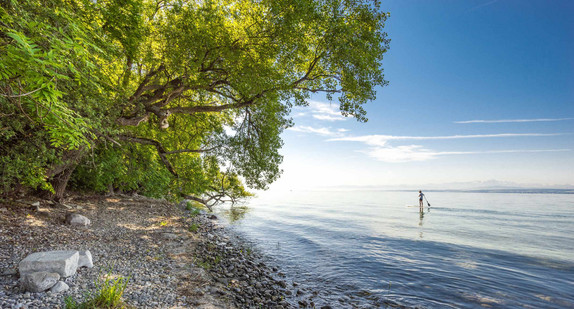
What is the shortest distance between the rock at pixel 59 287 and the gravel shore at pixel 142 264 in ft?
0.34

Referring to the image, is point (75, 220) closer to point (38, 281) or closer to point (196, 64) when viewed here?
point (38, 281)

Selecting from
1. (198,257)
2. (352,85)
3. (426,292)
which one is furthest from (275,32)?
(426,292)

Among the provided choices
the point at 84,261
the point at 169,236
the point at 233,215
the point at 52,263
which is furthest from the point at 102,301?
the point at 233,215

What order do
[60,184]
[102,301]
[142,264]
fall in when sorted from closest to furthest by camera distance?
1. [102,301]
2. [142,264]
3. [60,184]

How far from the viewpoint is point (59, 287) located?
5.07 metres

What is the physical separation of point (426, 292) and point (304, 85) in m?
11.7

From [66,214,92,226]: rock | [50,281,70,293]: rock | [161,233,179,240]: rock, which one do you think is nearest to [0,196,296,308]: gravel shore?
[161,233,179,240]: rock

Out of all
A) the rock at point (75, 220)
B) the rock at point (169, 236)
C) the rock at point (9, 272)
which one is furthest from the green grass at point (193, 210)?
the rock at point (9, 272)

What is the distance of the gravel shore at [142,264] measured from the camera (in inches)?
218

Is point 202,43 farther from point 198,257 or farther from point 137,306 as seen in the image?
point 137,306

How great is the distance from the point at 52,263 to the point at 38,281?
57cm

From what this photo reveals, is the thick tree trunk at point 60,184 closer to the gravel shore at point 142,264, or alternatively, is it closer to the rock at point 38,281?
the gravel shore at point 142,264

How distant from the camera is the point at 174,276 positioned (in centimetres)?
747

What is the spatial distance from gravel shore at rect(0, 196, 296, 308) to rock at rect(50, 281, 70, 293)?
10 centimetres
